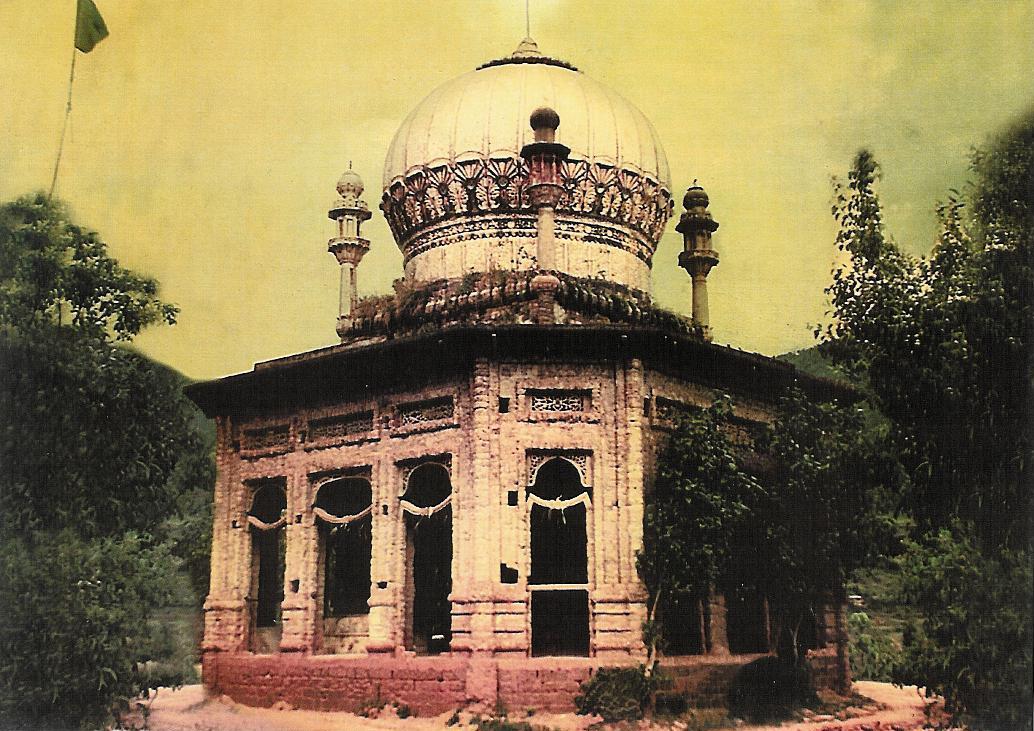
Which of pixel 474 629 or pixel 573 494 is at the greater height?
pixel 573 494

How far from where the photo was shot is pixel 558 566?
19.3 m

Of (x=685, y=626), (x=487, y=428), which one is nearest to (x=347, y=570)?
(x=487, y=428)

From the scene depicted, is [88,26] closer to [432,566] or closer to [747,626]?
[432,566]

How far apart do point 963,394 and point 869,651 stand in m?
3.78

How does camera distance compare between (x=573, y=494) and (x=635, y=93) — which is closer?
(x=635, y=93)

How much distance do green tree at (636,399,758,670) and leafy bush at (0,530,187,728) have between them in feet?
20.8

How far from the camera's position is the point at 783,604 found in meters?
16.5

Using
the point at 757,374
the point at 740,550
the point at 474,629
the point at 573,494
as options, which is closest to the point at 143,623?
the point at 474,629

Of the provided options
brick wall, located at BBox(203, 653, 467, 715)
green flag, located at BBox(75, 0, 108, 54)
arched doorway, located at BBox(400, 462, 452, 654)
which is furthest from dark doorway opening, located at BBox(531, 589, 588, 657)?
green flag, located at BBox(75, 0, 108, 54)

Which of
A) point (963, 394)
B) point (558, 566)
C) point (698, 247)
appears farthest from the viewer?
point (698, 247)

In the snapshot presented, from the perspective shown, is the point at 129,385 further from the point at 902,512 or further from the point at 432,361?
the point at 902,512

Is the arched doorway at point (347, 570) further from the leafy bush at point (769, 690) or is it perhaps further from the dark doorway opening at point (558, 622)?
the leafy bush at point (769, 690)

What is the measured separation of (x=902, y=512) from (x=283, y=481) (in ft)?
28.8

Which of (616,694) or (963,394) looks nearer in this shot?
(963,394)
